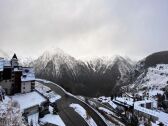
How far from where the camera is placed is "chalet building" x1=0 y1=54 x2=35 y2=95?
60.4 meters

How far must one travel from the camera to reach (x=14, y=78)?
6294cm

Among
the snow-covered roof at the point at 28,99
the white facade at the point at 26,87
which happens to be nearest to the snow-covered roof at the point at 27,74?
the white facade at the point at 26,87

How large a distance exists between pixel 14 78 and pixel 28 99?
30.9 feet

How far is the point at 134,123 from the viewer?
7456 centimetres

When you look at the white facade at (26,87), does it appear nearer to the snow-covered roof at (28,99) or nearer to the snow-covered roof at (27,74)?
the snow-covered roof at (27,74)

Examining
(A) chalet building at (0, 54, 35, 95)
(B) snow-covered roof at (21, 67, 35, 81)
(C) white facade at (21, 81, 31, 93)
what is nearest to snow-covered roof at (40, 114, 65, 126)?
(C) white facade at (21, 81, 31, 93)

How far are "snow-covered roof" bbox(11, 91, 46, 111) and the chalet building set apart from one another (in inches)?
96.8

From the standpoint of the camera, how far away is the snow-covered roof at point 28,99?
5169 cm

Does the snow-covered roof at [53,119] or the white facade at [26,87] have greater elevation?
the white facade at [26,87]

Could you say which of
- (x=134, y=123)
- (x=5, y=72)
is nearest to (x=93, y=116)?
(x=134, y=123)

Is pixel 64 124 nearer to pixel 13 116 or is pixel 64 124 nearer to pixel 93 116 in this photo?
pixel 93 116

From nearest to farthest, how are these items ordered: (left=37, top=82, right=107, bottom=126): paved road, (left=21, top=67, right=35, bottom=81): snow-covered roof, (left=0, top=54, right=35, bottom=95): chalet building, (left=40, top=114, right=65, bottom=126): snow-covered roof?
(left=40, top=114, right=65, bottom=126): snow-covered roof, (left=37, top=82, right=107, bottom=126): paved road, (left=0, top=54, right=35, bottom=95): chalet building, (left=21, top=67, right=35, bottom=81): snow-covered roof

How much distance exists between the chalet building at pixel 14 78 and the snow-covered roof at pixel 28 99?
246 cm

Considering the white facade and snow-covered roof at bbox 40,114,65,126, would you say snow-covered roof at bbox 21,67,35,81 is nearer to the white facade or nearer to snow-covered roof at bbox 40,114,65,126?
the white facade
